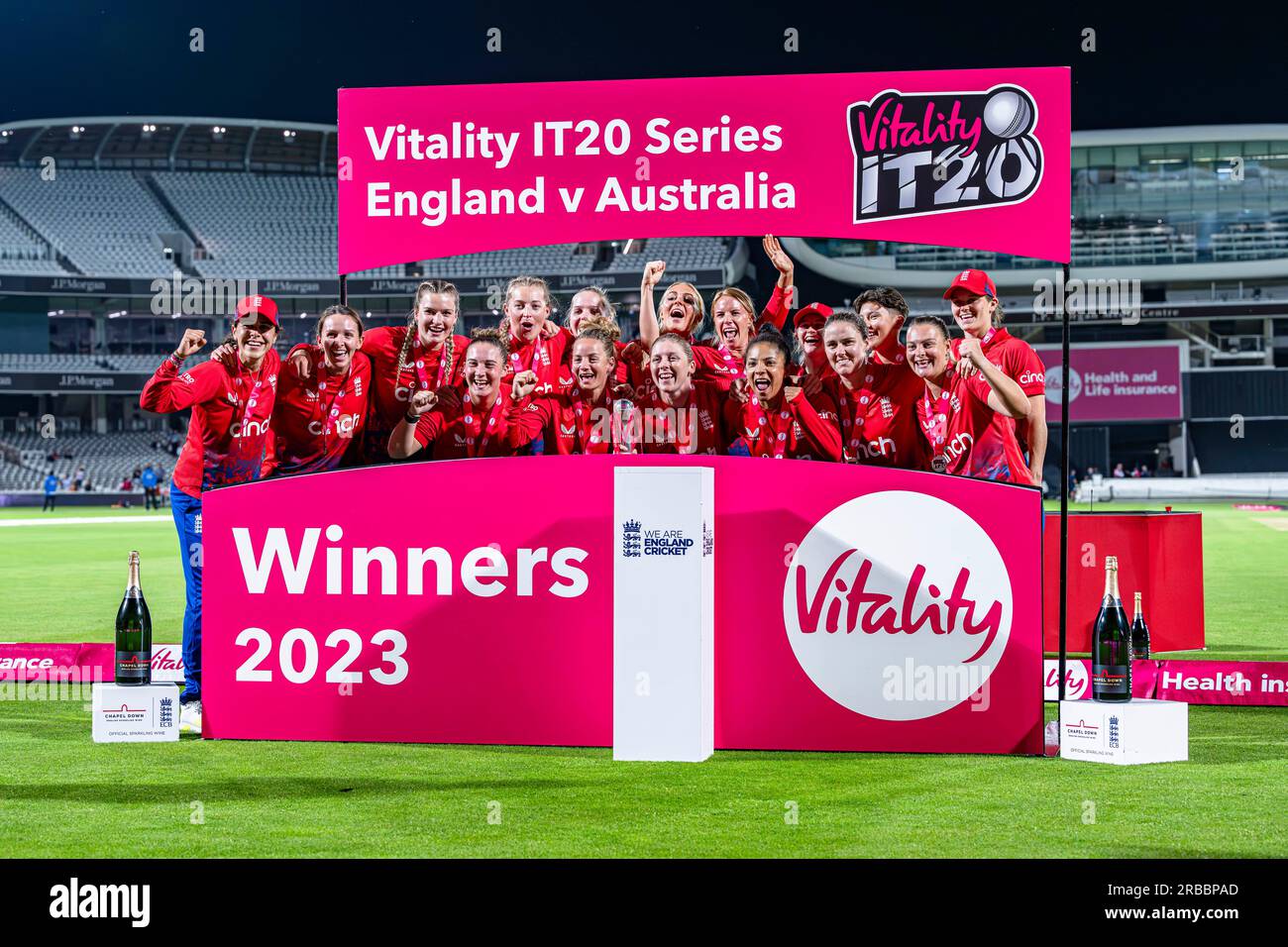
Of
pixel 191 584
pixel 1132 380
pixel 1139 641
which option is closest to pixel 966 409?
pixel 1139 641

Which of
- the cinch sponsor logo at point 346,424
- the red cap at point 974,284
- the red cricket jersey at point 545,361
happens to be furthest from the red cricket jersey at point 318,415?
the red cap at point 974,284

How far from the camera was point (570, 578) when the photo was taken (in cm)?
725

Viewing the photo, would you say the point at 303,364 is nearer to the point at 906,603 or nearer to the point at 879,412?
the point at 879,412

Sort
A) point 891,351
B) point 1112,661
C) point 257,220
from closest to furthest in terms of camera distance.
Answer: point 1112,661 → point 891,351 → point 257,220

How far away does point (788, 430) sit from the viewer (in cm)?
748

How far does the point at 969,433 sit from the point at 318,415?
371 cm

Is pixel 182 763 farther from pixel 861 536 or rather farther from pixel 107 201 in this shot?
pixel 107 201

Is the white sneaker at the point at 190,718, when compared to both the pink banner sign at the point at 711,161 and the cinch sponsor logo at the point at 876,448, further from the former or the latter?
the cinch sponsor logo at the point at 876,448

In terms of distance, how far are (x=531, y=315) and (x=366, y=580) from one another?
1.82 m

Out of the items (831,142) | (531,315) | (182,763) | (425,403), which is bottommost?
(182,763)

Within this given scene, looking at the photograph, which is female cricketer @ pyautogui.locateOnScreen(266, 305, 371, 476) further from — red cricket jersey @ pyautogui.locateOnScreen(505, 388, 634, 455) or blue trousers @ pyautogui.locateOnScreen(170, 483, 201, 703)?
red cricket jersey @ pyautogui.locateOnScreen(505, 388, 634, 455)

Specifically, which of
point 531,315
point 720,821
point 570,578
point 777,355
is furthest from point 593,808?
point 531,315

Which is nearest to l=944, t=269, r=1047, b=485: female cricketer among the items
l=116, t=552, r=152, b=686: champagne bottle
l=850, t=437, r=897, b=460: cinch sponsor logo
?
l=850, t=437, r=897, b=460: cinch sponsor logo

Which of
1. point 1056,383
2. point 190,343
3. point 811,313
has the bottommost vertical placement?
point 190,343
